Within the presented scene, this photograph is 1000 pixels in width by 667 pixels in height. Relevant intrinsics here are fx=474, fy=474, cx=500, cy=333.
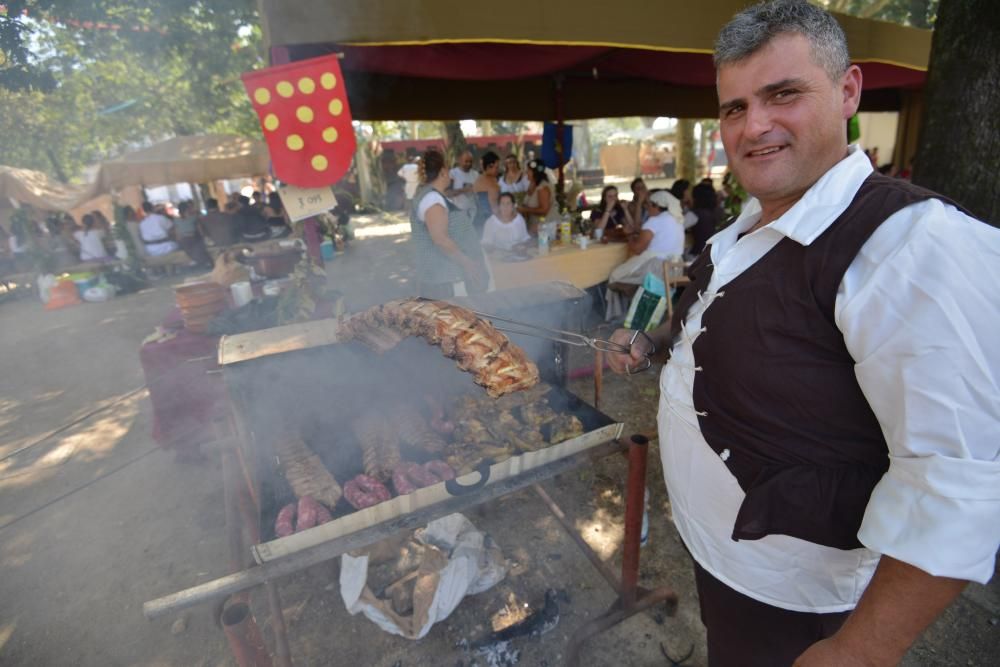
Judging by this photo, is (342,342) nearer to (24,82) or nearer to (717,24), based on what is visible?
(717,24)

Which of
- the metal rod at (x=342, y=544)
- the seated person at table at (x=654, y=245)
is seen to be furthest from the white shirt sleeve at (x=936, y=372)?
the seated person at table at (x=654, y=245)

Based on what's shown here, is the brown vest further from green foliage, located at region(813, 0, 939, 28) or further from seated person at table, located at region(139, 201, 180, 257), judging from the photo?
green foliage, located at region(813, 0, 939, 28)

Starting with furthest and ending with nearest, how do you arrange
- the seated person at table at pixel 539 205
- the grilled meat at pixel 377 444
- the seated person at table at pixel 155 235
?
the seated person at table at pixel 155 235 → the seated person at table at pixel 539 205 → the grilled meat at pixel 377 444

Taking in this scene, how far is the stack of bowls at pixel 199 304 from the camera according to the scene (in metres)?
4.18

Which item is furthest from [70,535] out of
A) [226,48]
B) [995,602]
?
[226,48]

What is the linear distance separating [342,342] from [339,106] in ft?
7.38

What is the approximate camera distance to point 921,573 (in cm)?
101

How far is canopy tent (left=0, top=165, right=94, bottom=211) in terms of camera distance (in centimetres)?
1430

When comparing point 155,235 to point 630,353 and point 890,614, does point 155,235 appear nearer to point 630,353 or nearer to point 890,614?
point 630,353

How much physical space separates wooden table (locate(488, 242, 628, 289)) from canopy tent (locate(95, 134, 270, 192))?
1065 centimetres

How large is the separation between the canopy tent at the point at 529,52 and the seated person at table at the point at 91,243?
371 inches

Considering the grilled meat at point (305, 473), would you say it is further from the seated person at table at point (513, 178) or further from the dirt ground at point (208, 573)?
the seated person at table at point (513, 178)

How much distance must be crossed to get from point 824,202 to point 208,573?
4012mm

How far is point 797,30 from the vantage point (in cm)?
115
